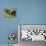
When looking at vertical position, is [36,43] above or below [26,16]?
below

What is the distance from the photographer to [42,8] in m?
3.39

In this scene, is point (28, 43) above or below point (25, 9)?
below

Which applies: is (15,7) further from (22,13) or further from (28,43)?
(28,43)

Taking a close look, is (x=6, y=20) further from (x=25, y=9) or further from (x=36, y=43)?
(x=36, y=43)

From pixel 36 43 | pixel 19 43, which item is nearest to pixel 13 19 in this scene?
pixel 19 43

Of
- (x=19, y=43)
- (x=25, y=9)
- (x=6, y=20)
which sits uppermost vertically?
(x=25, y=9)

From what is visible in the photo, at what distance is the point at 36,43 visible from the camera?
3.16 meters

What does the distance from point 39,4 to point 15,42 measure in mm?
1173

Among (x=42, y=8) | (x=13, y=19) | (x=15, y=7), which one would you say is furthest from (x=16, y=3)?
(x=42, y=8)

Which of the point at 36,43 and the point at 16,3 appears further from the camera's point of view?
the point at 16,3

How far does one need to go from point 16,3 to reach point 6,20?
1.70 feet

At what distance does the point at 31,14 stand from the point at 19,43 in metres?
0.82

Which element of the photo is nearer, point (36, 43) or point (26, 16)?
point (36, 43)

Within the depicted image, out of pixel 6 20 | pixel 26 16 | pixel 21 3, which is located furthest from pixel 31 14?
pixel 6 20
